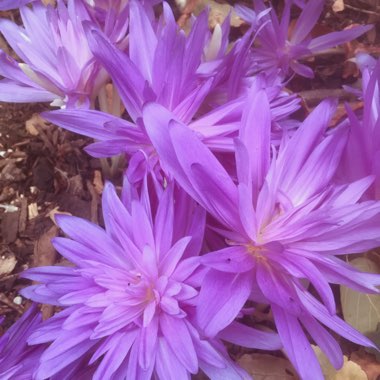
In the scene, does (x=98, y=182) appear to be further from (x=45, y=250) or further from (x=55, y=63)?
(x=55, y=63)

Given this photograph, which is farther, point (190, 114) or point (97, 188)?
point (97, 188)

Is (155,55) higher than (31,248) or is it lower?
higher

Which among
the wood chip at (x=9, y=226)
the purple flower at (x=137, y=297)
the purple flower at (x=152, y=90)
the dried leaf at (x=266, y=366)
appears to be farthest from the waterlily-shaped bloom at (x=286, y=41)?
the wood chip at (x=9, y=226)

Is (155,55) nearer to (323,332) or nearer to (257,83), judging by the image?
(257,83)

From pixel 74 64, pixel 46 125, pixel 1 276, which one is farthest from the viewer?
pixel 46 125

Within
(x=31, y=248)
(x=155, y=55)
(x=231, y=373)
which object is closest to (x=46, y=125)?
(x=31, y=248)

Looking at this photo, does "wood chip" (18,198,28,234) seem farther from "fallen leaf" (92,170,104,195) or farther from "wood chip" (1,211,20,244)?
"fallen leaf" (92,170,104,195)

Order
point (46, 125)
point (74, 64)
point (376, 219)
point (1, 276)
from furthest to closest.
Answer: point (46, 125), point (1, 276), point (74, 64), point (376, 219)
